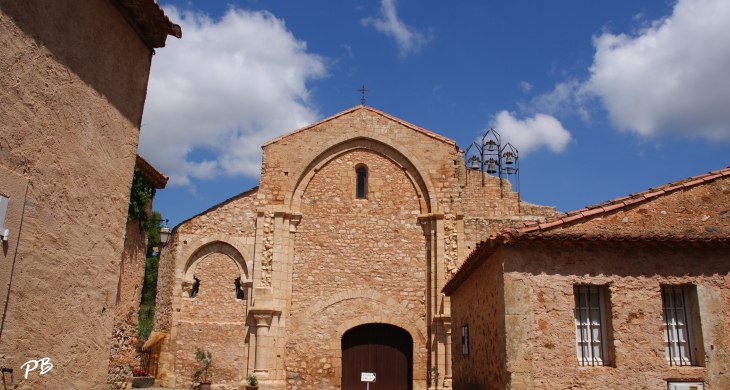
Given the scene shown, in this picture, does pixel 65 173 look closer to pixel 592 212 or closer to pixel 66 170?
pixel 66 170

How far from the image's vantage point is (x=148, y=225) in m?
12.8

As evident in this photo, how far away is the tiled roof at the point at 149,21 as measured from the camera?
760cm

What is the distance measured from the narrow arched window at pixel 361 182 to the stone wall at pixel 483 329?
20.2 feet

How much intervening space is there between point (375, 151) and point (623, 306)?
1167 cm

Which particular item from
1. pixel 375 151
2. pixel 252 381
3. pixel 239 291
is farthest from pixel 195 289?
pixel 375 151

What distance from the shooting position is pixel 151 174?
40.3 feet

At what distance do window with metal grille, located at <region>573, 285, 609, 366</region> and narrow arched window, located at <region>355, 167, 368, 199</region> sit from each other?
10969 mm

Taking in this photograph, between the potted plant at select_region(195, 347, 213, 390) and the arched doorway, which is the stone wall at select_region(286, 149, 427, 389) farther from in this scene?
the potted plant at select_region(195, 347, 213, 390)

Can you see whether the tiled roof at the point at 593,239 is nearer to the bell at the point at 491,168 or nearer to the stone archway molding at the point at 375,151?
the stone archway molding at the point at 375,151

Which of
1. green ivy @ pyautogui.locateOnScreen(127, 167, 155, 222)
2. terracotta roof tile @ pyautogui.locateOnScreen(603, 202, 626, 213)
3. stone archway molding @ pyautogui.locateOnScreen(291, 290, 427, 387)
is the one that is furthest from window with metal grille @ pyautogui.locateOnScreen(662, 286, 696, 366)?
stone archway molding @ pyautogui.locateOnScreen(291, 290, 427, 387)

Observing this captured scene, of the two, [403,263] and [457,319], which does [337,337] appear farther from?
[457,319]

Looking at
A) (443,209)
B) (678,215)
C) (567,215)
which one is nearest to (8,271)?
(567,215)

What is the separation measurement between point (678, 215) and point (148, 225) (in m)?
9.73

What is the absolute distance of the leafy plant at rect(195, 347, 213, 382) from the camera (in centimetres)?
1750
